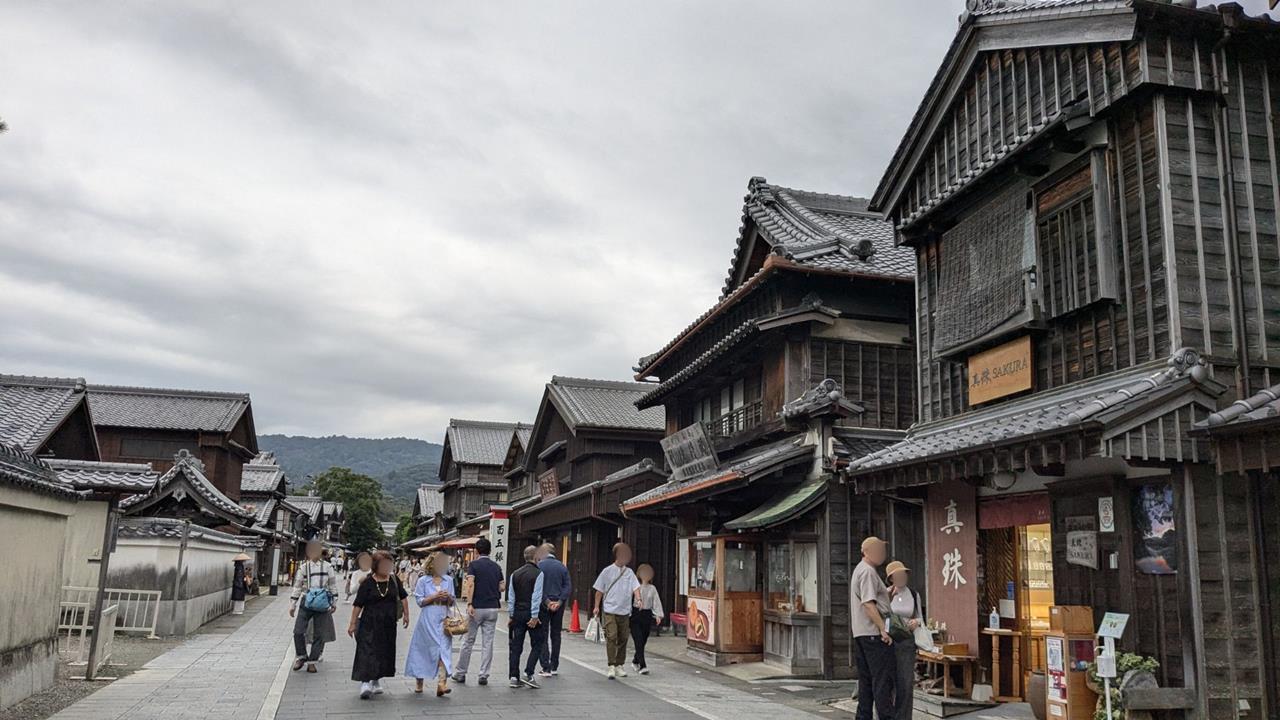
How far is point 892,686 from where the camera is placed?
888 cm

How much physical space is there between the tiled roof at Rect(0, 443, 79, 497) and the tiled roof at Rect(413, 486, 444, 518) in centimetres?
6994

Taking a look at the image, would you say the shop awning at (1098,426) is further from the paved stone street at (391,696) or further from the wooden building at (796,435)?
the wooden building at (796,435)

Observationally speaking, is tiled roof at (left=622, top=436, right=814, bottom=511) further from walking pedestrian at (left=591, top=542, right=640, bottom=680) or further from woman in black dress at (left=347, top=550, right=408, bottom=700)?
woman in black dress at (left=347, top=550, right=408, bottom=700)

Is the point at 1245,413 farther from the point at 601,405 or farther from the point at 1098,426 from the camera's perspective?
the point at 601,405

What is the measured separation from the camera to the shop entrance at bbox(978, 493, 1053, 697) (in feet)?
36.8

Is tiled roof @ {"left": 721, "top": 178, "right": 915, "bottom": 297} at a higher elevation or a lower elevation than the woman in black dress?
higher

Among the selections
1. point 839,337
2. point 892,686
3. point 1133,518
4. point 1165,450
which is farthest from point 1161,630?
point 839,337

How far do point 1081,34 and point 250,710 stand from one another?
11.9m

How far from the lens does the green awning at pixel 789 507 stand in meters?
15.0

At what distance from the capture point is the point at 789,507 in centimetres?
1512

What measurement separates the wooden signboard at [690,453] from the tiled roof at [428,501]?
2421 inches

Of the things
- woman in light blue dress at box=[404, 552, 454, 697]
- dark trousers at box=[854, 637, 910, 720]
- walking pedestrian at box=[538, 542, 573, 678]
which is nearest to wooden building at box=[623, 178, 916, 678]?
walking pedestrian at box=[538, 542, 573, 678]

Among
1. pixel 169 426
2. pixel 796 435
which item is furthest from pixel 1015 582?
pixel 169 426

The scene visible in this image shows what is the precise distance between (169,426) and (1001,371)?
44325 mm
